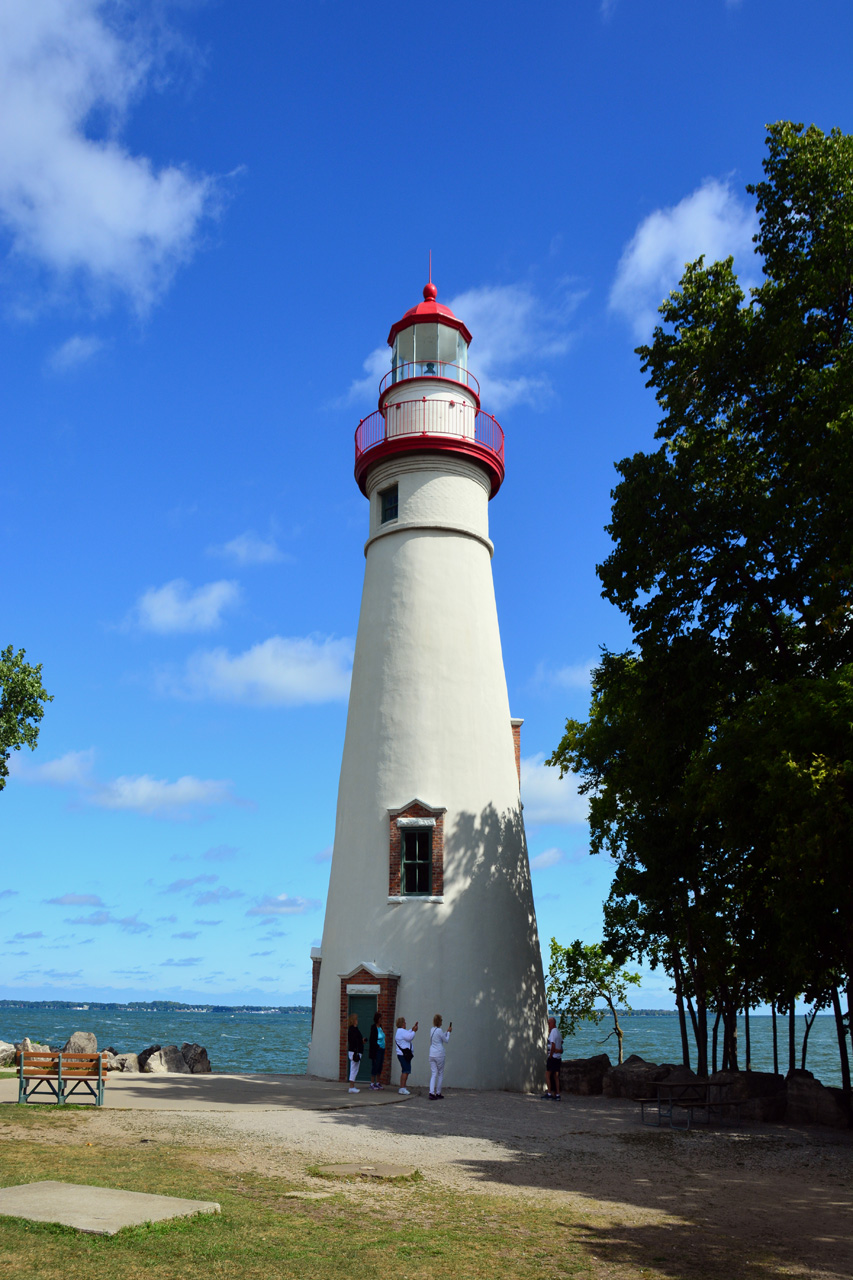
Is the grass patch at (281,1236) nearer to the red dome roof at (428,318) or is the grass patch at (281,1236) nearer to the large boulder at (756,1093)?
the large boulder at (756,1093)

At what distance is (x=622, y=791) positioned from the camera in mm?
21297

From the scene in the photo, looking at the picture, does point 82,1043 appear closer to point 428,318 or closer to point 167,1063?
point 167,1063

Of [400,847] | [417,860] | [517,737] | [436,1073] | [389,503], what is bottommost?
[436,1073]

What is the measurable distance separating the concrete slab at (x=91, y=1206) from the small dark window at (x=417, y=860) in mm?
12817

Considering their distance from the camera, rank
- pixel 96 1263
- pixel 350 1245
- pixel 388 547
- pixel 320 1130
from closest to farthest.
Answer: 1. pixel 96 1263
2. pixel 350 1245
3. pixel 320 1130
4. pixel 388 547

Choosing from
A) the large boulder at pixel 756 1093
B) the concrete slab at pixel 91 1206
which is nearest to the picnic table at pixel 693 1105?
the large boulder at pixel 756 1093

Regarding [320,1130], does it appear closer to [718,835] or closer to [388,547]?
[718,835]

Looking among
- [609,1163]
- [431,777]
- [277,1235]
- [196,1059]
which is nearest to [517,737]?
[431,777]

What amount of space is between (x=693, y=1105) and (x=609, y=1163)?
217 inches

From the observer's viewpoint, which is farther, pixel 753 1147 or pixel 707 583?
pixel 707 583

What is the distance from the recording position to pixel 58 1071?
14672 millimetres

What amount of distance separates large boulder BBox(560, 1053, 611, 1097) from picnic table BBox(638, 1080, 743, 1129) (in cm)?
277

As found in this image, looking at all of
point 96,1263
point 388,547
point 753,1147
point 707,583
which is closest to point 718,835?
point 707,583

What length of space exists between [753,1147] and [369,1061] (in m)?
8.97
